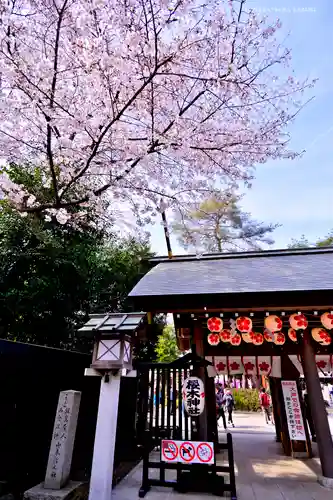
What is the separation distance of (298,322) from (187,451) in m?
2.77

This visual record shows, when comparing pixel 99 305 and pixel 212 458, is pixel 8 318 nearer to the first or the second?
pixel 99 305

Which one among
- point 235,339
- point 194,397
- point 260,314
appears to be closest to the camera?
point 194,397

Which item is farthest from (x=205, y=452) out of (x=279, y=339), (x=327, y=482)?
(x=279, y=339)

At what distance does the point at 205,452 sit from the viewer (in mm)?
4277

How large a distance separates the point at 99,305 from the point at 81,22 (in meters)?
8.98

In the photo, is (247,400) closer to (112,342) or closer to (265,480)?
(265,480)

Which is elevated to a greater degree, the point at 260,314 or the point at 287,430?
the point at 260,314

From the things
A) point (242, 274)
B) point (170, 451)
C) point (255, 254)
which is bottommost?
point (170, 451)

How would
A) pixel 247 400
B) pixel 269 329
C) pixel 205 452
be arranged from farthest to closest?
pixel 247 400
pixel 269 329
pixel 205 452

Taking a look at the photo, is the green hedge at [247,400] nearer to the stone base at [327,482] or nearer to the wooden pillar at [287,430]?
the wooden pillar at [287,430]

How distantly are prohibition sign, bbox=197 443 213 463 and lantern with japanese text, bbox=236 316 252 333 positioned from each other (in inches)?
75.5

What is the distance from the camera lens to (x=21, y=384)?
150 inches

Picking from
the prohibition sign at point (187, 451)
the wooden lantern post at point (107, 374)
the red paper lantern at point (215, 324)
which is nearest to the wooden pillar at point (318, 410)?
the red paper lantern at point (215, 324)

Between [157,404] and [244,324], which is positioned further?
[157,404]
